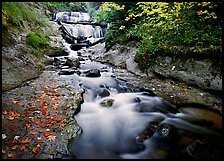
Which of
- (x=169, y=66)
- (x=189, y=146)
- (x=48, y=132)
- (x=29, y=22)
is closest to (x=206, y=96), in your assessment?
(x=169, y=66)

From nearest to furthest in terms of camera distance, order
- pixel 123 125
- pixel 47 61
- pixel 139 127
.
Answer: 1. pixel 139 127
2. pixel 123 125
3. pixel 47 61

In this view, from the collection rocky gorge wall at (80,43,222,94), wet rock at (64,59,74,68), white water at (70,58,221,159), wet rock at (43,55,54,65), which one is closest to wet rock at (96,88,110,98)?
white water at (70,58,221,159)

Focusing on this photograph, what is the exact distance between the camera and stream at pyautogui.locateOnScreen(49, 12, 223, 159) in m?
3.69

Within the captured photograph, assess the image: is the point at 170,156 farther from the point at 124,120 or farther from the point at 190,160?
the point at 124,120

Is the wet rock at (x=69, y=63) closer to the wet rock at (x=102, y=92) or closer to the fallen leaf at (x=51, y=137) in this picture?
the wet rock at (x=102, y=92)

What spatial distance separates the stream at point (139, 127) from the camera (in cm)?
369

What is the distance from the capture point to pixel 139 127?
454cm

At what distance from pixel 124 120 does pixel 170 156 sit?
5.74 ft

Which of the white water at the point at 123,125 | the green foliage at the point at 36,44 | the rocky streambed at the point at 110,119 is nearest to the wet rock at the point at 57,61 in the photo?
the green foliage at the point at 36,44

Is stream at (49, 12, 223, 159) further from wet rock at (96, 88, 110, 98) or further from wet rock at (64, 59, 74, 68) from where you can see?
wet rock at (64, 59, 74, 68)

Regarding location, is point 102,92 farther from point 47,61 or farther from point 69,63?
point 47,61

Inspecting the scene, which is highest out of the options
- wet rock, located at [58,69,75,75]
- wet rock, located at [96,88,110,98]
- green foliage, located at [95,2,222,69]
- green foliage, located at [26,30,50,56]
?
green foliage, located at [95,2,222,69]

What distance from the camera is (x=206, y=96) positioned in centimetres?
562

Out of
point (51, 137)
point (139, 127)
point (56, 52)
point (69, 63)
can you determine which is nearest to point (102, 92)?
point (139, 127)
